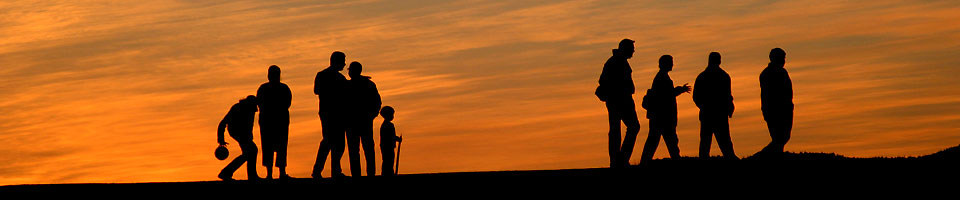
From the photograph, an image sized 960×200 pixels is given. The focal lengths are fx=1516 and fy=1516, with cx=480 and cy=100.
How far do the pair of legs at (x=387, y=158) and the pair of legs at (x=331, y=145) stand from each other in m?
0.64

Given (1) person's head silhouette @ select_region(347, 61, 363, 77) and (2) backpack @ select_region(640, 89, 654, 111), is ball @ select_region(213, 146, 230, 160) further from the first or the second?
(2) backpack @ select_region(640, 89, 654, 111)

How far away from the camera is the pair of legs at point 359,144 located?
16.2 m

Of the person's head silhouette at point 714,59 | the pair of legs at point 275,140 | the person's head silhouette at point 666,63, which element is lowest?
the pair of legs at point 275,140

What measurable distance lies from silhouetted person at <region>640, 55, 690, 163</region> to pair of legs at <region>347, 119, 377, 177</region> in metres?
3.26

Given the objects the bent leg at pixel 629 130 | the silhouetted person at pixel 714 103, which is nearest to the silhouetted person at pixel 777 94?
the silhouetted person at pixel 714 103

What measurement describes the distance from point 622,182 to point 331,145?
13.6 feet

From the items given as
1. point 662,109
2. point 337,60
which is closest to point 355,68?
point 337,60

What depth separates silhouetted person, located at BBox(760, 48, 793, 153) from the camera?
1723cm

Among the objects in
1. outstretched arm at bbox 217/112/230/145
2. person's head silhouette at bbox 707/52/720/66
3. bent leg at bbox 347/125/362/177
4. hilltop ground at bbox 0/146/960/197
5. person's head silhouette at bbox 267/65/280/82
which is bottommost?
hilltop ground at bbox 0/146/960/197

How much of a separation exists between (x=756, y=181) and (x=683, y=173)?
2.98 feet

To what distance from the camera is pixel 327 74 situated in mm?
16156

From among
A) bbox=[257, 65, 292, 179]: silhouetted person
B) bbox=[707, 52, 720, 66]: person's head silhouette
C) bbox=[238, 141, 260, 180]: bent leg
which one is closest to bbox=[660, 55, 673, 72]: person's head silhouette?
bbox=[707, 52, 720, 66]: person's head silhouette

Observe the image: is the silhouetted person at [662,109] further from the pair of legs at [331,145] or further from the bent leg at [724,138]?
the pair of legs at [331,145]

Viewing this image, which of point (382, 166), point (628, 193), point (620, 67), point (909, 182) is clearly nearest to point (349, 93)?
point (382, 166)
